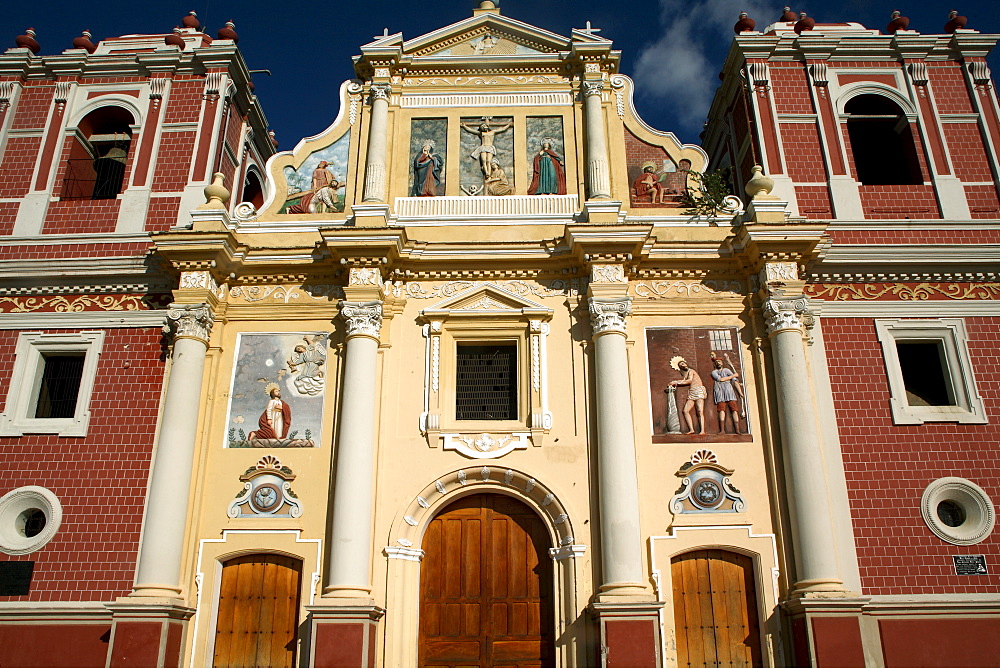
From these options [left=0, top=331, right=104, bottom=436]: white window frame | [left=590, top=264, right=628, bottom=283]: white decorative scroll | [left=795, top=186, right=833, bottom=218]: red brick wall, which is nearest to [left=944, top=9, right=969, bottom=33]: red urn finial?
[left=795, top=186, right=833, bottom=218]: red brick wall

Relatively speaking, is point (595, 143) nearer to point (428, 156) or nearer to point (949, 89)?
point (428, 156)

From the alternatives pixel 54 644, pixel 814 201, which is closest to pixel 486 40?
pixel 814 201

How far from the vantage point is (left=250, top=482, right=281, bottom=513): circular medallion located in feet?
43.3

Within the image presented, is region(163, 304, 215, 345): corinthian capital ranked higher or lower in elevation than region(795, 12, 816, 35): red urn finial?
lower

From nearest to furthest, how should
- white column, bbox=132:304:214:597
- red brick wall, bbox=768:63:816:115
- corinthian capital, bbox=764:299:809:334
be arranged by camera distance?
white column, bbox=132:304:214:597 → corinthian capital, bbox=764:299:809:334 → red brick wall, bbox=768:63:816:115

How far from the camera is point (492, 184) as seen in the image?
15.6 m

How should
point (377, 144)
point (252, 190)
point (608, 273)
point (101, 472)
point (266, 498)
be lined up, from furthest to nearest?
point (252, 190) → point (377, 144) → point (608, 273) → point (101, 472) → point (266, 498)

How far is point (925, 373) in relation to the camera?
47.1 ft

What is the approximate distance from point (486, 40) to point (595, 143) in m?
3.39

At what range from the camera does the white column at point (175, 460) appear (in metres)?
12.5

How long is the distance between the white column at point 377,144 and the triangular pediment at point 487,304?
90.3 inches

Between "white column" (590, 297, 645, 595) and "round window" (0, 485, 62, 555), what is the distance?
27.5ft

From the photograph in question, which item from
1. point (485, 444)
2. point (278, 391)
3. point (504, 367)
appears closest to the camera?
point (485, 444)

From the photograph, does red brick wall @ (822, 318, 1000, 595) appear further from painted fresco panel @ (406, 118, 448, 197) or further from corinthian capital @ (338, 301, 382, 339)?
corinthian capital @ (338, 301, 382, 339)
